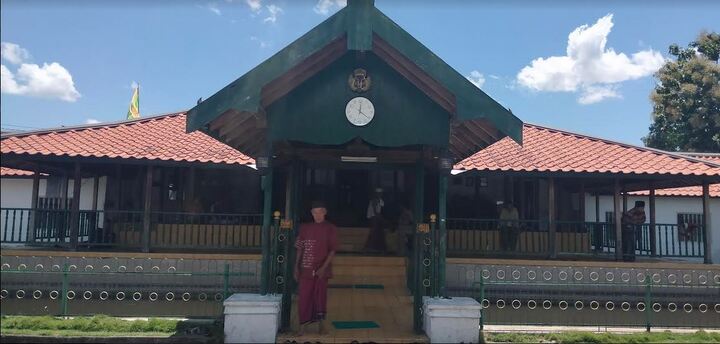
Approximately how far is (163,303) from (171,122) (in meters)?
6.63

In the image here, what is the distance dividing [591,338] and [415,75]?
444cm

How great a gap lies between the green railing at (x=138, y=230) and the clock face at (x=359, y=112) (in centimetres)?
623

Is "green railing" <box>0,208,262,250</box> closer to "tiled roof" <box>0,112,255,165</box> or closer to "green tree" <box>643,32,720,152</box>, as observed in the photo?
"tiled roof" <box>0,112,255,165</box>

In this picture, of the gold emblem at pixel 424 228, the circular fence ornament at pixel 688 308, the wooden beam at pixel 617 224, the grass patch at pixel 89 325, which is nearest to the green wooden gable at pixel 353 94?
the gold emblem at pixel 424 228

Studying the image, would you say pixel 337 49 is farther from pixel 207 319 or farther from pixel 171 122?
pixel 171 122

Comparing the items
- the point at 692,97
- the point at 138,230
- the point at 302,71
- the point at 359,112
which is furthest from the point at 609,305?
the point at 692,97

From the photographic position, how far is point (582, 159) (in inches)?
492

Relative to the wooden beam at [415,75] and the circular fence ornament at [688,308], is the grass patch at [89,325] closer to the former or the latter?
the wooden beam at [415,75]

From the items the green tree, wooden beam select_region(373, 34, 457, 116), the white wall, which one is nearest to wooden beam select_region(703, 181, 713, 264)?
the white wall

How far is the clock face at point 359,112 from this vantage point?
6484 mm

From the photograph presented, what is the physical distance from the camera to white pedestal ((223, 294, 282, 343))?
20.7 ft

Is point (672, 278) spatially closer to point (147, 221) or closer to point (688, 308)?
point (688, 308)

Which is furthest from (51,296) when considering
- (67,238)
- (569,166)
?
(569,166)

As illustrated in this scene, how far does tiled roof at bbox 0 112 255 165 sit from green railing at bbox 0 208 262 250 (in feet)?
4.19
